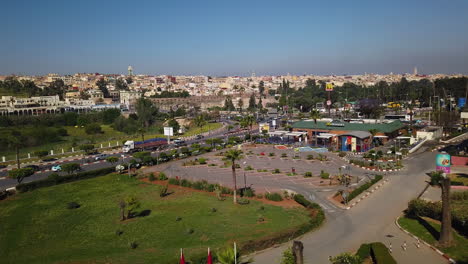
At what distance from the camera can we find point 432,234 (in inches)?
746

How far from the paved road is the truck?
115 feet

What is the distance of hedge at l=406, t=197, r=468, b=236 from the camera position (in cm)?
1906

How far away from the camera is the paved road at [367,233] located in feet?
55.3

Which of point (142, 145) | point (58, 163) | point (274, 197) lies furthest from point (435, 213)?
point (58, 163)

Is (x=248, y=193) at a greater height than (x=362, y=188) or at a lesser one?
lesser

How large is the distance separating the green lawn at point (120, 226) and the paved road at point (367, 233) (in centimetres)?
186

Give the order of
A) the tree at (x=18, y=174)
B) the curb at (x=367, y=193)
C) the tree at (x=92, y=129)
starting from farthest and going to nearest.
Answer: the tree at (x=92, y=129), the tree at (x=18, y=174), the curb at (x=367, y=193)

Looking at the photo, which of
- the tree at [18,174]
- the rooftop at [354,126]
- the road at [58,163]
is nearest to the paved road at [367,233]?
the rooftop at [354,126]

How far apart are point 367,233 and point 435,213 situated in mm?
4816

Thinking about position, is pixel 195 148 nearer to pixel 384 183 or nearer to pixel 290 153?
pixel 290 153

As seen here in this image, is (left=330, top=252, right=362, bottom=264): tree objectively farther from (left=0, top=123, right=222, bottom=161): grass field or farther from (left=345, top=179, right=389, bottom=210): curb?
(left=0, top=123, right=222, bottom=161): grass field

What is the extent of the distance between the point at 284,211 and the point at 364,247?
7744 millimetres

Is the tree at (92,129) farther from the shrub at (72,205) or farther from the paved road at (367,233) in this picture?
the paved road at (367,233)

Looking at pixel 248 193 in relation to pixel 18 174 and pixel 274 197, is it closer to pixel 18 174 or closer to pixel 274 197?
pixel 274 197
